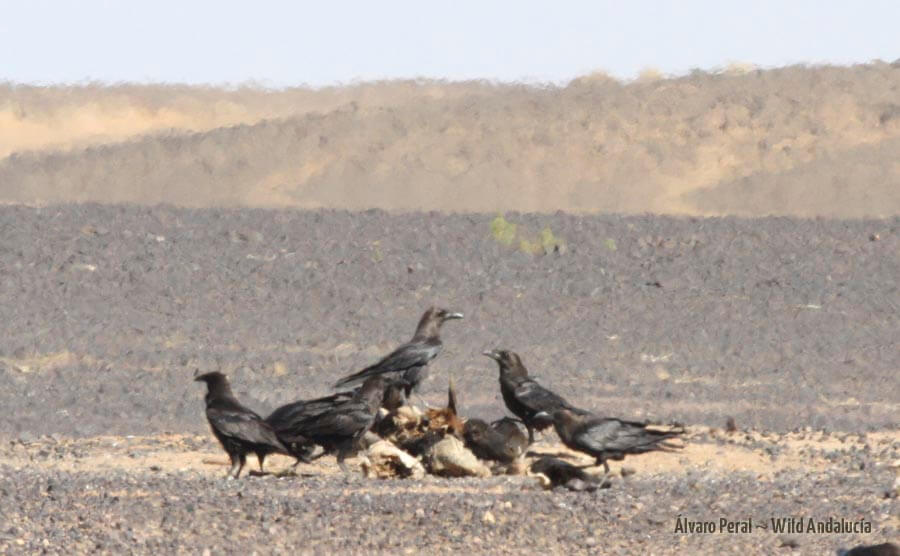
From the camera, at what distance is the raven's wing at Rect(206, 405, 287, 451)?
11.1 m

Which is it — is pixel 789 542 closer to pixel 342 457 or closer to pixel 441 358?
pixel 342 457

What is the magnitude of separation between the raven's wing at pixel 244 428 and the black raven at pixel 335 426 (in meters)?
0.22

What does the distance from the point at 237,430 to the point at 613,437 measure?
2.27 metres

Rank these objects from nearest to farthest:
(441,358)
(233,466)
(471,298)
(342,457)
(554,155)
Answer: (233,466)
(342,457)
(441,358)
(471,298)
(554,155)

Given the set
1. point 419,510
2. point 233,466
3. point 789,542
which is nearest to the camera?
point 789,542

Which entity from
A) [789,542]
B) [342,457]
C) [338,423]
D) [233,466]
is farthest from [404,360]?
[789,542]

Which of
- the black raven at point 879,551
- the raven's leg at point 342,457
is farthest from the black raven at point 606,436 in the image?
the black raven at point 879,551

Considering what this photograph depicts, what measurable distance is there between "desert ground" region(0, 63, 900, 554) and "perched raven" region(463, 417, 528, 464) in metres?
0.59

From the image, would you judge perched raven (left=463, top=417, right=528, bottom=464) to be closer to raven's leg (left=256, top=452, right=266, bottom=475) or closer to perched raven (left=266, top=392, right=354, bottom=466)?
perched raven (left=266, top=392, right=354, bottom=466)

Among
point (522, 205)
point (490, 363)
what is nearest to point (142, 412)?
point (490, 363)

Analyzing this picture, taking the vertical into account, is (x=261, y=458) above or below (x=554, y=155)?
below

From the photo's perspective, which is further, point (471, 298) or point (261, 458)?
point (471, 298)

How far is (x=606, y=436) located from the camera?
11.0 metres

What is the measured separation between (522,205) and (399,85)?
17.8 m
